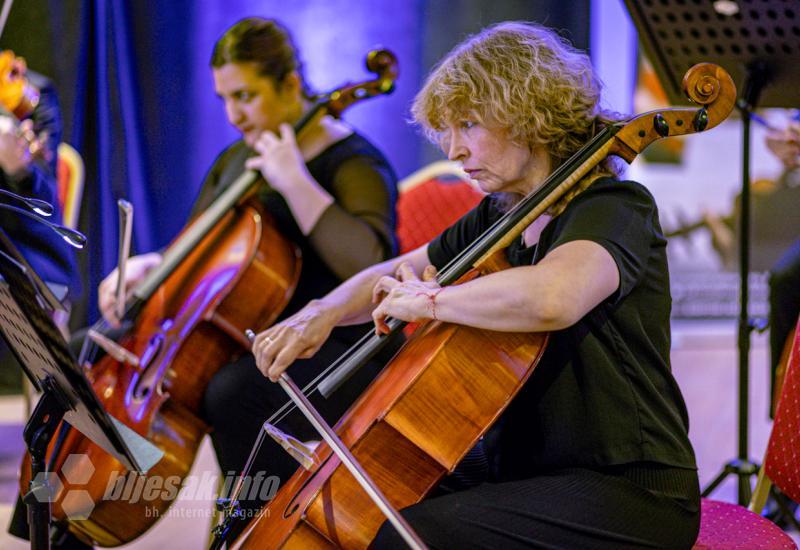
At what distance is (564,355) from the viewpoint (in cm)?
135

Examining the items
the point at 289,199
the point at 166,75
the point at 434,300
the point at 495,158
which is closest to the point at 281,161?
the point at 289,199

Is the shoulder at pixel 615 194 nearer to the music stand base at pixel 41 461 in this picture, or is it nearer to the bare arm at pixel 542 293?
the bare arm at pixel 542 293

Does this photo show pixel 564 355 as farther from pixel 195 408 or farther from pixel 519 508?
pixel 195 408

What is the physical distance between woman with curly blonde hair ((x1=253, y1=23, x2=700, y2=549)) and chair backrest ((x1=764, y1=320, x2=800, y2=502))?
9.3 inches

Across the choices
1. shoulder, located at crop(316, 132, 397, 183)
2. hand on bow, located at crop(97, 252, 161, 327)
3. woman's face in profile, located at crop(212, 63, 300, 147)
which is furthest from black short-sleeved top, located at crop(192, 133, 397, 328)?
hand on bow, located at crop(97, 252, 161, 327)

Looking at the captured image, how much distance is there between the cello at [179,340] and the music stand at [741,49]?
0.59 meters

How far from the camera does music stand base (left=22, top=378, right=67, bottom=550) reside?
136cm

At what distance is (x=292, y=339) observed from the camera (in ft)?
5.11

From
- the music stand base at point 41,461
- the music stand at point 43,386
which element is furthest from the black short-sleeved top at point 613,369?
the music stand base at point 41,461

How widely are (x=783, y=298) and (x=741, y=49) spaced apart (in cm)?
61

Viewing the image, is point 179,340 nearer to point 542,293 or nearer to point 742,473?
point 542,293

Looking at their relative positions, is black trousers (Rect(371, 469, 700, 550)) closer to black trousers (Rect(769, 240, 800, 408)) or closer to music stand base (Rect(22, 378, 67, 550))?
music stand base (Rect(22, 378, 67, 550))

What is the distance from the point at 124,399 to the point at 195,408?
6.9 inches

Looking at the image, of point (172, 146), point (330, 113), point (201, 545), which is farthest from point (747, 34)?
point (172, 146)
